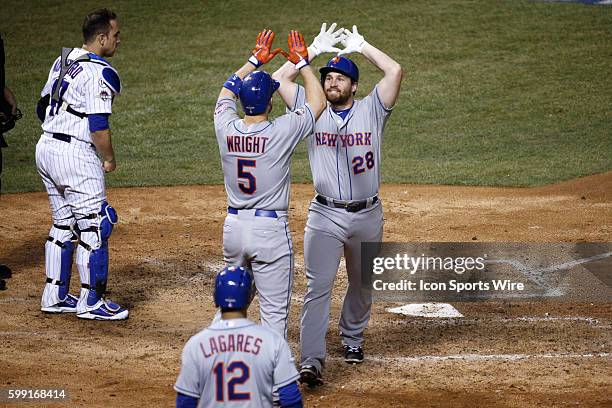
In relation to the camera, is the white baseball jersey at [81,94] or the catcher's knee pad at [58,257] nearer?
the white baseball jersey at [81,94]

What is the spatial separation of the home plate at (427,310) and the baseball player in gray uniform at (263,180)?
2.32 metres

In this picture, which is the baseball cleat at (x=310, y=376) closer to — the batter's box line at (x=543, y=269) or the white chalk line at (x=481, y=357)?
the white chalk line at (x=481, y=357)

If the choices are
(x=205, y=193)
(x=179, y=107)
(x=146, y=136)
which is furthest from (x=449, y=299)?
(x=179, y=107)

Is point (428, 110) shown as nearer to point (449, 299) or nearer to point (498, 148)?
point (498, 148)

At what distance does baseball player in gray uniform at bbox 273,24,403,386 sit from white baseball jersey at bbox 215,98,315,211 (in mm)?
631

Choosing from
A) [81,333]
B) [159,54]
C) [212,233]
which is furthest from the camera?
[159,54]

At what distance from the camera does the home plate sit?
322 inches

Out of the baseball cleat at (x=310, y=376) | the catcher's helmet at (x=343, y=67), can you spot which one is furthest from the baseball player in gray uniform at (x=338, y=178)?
the baseball cleat at (x=310, y=376)

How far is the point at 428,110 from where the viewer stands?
671 inches

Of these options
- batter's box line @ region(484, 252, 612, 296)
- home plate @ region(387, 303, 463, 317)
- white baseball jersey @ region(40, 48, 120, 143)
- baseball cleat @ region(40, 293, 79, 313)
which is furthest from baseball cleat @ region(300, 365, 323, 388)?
batter's box line @ region(484, 252, 612, 296)

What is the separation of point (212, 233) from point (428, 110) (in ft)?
23.8

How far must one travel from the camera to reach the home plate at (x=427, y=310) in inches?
322

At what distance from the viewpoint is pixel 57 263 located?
8.02 metres

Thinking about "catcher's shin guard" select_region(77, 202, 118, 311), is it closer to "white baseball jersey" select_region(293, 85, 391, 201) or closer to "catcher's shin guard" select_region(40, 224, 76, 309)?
"catcher's shin guard" select_region(40, 224, 76, 309)
